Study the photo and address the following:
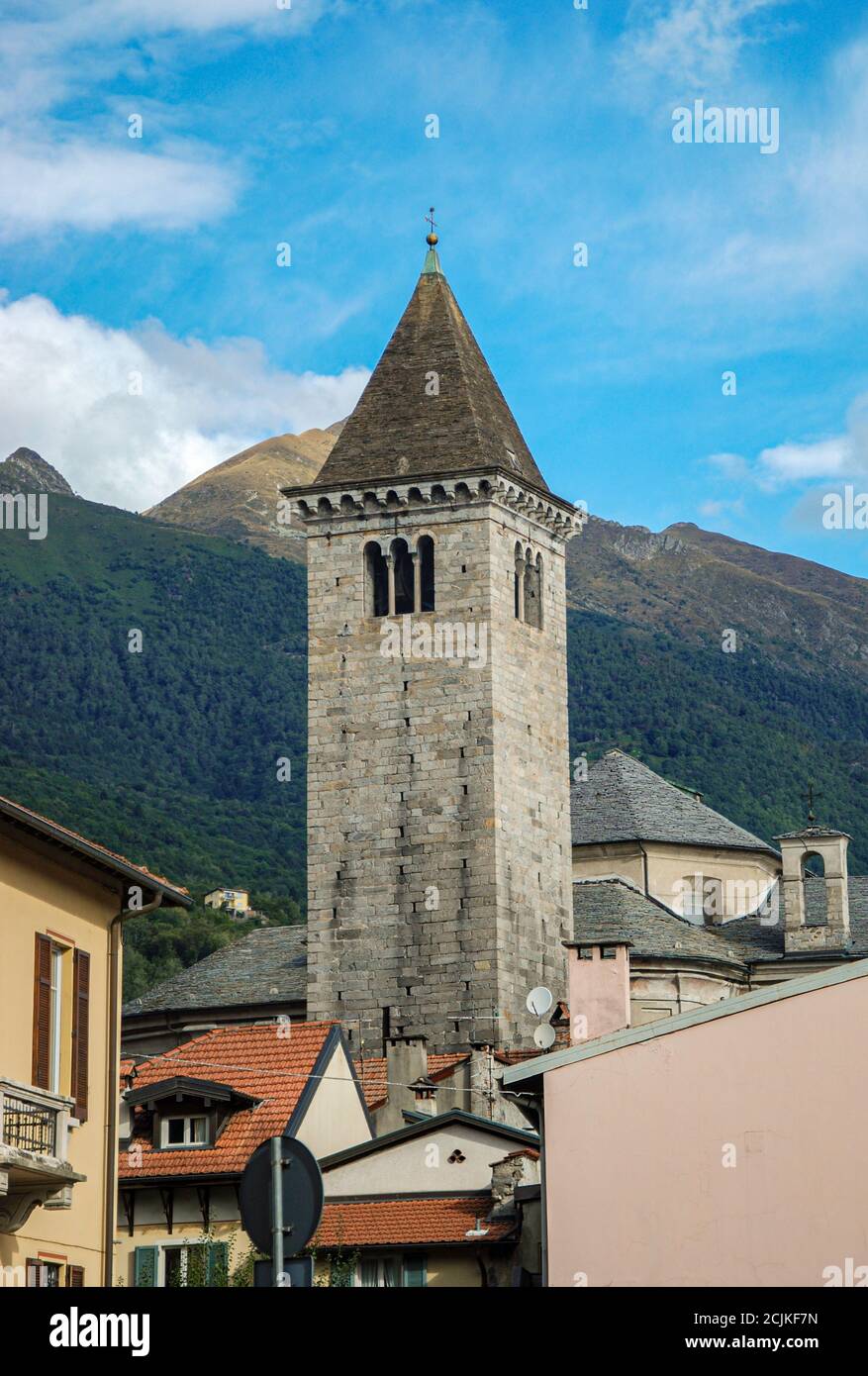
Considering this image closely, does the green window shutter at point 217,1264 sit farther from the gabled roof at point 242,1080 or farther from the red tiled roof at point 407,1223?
the gabled roof at point 242,1080

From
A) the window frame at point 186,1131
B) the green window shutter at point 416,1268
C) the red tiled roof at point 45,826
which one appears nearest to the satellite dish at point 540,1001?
the window frame at point 186,1131

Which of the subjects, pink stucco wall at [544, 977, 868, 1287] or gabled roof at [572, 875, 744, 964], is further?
gabled roof at [572, 875, 744, 964]

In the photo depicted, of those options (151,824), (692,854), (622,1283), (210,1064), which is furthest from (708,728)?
(622,1283)

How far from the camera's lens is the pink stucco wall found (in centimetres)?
2441

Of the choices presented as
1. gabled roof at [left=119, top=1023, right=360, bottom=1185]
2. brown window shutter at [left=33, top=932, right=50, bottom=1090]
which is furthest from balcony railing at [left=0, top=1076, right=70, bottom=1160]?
gabled roof at [left=119, top=1023, right=360, bottom=1185]

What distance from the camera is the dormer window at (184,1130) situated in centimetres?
3572

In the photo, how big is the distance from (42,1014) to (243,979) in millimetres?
40802

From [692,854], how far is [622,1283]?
43.9 meters

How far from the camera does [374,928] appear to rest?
5888 centimetres

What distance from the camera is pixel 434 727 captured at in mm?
59656

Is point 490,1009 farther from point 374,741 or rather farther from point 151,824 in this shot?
point 151,824

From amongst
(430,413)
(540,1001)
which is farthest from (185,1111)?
(430,413)

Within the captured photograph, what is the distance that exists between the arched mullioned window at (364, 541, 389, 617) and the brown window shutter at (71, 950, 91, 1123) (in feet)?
Result: 116

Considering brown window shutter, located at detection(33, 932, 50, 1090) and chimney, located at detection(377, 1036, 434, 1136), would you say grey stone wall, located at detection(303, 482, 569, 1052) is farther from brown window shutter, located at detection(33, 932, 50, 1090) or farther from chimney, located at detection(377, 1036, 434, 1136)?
brown window shutter, located at detection(33, 932, 50, 1090)
